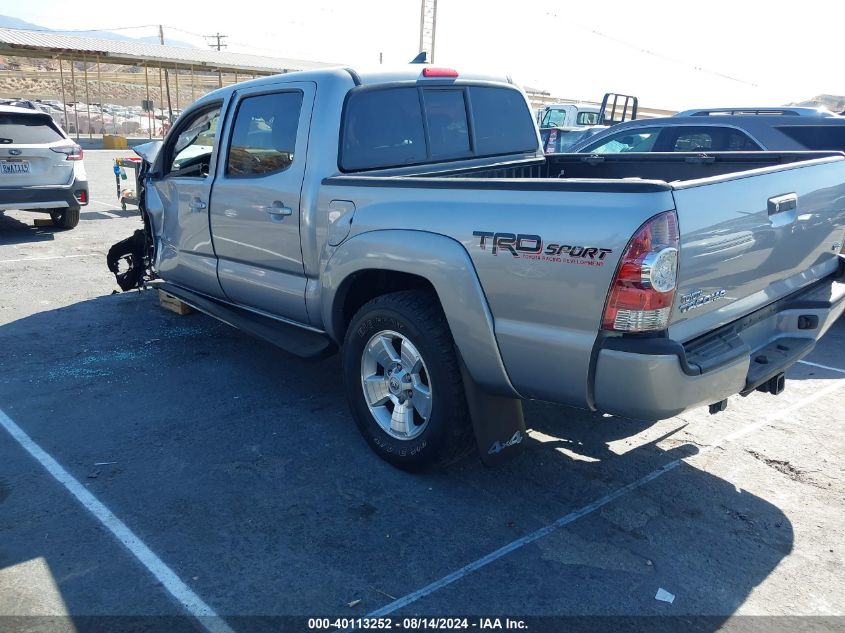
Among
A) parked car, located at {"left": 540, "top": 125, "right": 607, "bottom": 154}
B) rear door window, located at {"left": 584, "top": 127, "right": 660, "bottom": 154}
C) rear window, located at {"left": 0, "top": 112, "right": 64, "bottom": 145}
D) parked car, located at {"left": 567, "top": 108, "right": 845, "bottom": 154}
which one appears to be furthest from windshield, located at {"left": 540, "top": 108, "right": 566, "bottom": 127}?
rear window, located at {"left": 0, "top": 112, "right": 64, "bottom": 145}

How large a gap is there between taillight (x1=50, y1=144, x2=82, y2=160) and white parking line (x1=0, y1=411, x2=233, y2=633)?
23.1 feet

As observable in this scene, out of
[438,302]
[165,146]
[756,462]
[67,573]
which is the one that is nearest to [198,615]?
[67,573]

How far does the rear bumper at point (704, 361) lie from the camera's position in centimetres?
277

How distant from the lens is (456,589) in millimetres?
2893

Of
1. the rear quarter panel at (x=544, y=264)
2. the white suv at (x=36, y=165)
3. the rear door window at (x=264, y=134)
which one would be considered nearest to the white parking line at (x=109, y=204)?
the white suv at (x=36, y=165)

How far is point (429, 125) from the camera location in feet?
14.9

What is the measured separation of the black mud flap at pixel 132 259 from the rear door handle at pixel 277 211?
2.85m

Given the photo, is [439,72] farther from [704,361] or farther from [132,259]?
[132,259]

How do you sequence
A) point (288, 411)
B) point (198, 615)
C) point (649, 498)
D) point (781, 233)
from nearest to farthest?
1. point (198, 615)
2. point (781, 233)
3. point (649, 498)
4. point (288, 411)

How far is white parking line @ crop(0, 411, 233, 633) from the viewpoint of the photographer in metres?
2.76

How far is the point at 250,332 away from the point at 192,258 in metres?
1.20

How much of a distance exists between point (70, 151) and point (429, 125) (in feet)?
25.6

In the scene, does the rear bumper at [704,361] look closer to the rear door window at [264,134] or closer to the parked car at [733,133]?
the rear door window at [264,134]

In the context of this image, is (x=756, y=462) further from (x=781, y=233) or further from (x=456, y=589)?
(x=456, y=589)
